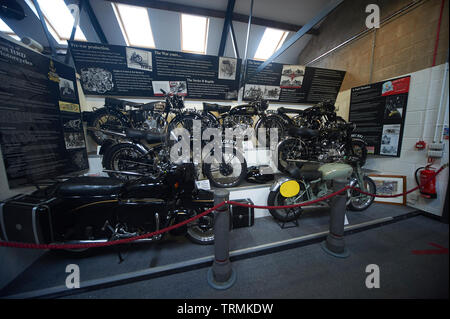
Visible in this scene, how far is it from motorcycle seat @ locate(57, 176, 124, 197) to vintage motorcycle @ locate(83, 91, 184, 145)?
1.26m

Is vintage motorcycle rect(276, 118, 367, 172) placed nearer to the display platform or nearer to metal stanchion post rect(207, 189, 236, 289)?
the display platform

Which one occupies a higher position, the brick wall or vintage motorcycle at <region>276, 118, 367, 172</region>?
the brick wall

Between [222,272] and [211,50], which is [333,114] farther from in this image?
[211,50]

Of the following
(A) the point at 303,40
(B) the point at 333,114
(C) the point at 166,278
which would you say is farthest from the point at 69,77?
Result: (A) the point at 303,40

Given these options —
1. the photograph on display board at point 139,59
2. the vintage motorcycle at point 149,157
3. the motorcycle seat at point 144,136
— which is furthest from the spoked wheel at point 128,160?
the photograph on display board at point 139,59

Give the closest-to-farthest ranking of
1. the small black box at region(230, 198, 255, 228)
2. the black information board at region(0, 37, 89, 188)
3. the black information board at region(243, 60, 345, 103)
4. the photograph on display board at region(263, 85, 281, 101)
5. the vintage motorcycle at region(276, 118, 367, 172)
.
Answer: the black information board at region(0, 37, 89, 188) → the small black box at region(230, 198, 255, 228) → the vintage motorcycle at region(276, 118, 367, 172) → the black information board at region(243, 60, 345, 103) → the photograph on display board at region(263, 85, 281, 101)

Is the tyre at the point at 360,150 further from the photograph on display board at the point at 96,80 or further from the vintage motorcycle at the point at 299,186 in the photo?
the photograph on display board at the point at 96,80

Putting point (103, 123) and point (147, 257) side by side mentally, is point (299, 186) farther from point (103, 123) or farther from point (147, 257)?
point (103, 123)

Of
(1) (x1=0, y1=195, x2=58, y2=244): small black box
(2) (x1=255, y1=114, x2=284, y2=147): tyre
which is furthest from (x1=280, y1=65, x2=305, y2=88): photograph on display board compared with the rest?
(1) (x1=0, y1=195, x2=58, y2=244): small black box

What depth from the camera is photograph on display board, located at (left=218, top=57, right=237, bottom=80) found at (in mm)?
2949

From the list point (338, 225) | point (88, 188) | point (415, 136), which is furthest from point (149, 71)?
point (415, 136)

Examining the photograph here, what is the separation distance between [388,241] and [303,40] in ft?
21.3

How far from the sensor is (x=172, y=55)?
8.79 feet

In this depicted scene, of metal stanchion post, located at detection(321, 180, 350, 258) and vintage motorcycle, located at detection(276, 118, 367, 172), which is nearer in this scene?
metal stanchion post, located at detection(321, 180, 350, 258)
